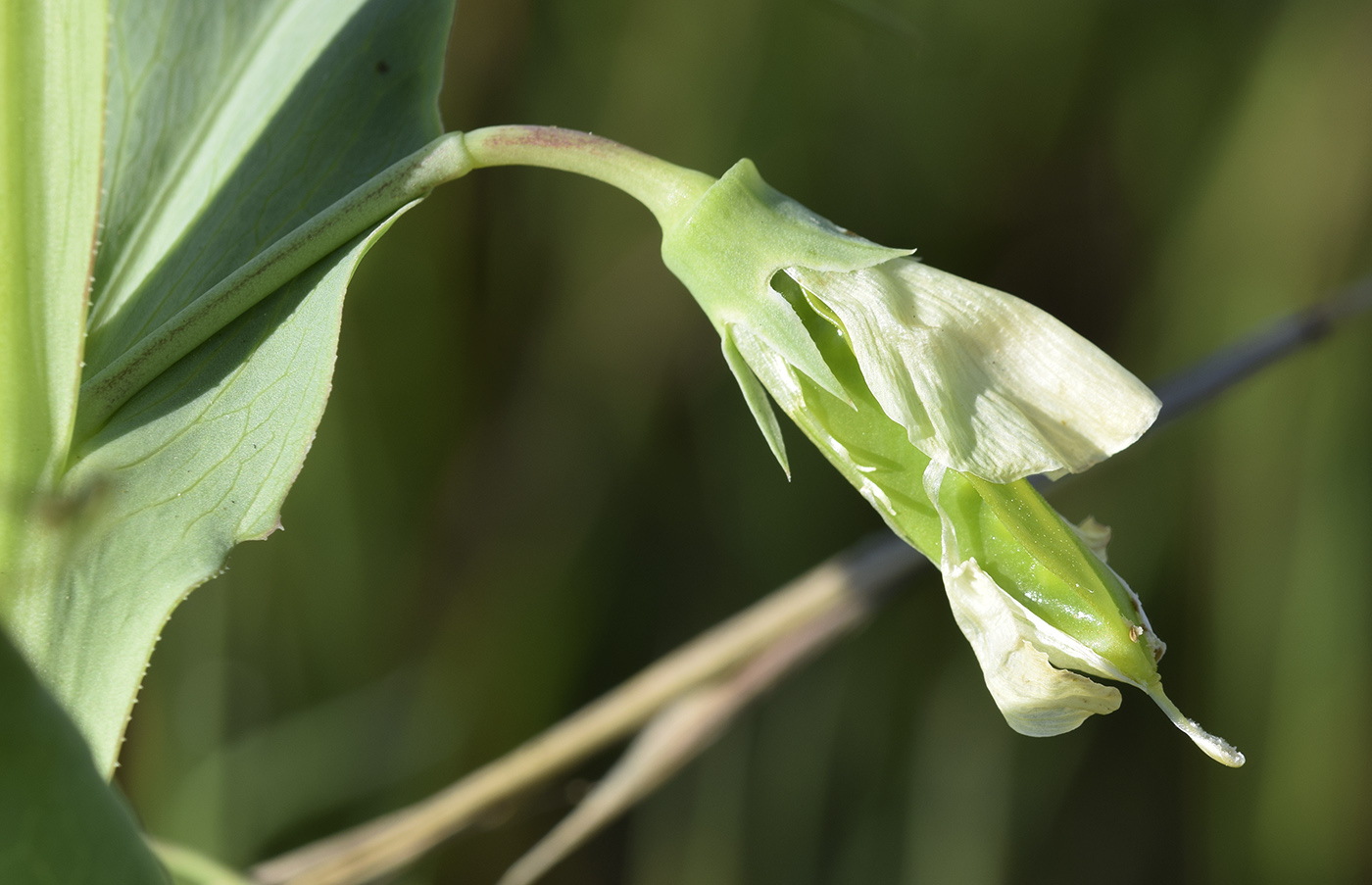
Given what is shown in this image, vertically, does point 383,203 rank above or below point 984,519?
above

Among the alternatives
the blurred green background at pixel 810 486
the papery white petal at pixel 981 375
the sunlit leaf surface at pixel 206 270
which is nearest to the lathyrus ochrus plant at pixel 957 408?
the papery white petal at pixel 981 375

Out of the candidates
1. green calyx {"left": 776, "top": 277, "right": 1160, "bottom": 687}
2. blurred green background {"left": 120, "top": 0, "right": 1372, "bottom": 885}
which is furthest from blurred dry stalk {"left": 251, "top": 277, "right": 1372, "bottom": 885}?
blurred green background {"left": 120, "top": 0, "right": 1372, "bottom": 885}

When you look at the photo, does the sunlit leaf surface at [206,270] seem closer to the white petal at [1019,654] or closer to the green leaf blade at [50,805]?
the green leaf blade at [50,805]

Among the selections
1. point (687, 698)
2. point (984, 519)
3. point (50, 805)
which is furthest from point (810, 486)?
point (50, 805)

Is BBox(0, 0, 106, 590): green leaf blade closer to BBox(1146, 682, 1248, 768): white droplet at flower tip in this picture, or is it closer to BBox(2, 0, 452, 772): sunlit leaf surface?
BBox(2, 0, 452, 772): sunlit leaf surface

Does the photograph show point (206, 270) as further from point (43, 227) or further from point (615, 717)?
point (615, 717)

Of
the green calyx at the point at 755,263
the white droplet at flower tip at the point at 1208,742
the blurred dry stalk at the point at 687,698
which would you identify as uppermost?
the green calyx at the point at 755,263
